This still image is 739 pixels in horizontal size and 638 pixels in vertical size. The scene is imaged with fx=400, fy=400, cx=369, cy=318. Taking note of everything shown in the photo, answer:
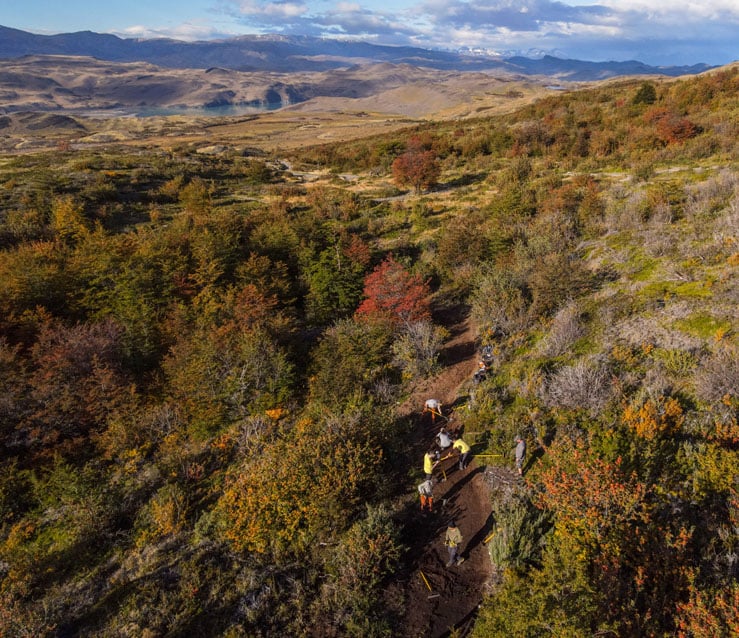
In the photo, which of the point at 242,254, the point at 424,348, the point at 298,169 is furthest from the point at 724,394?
the point at 298,169

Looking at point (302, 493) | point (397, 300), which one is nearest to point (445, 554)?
point (302, 493)

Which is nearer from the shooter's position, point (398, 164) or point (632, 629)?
point (632, 629)

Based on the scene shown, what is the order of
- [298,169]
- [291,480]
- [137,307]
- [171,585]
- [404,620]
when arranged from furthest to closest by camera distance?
[298,169] → [137,307] → [291,480] → [171,585] → [404,620]

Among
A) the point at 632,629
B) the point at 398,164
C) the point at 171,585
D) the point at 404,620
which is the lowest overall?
the point at 171,585

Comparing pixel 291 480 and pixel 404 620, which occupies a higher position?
pixel 291 480

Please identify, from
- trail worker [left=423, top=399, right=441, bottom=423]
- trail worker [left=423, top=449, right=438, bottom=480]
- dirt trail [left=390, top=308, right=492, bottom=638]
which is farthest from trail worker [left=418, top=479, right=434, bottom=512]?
trail worker [left=423, top=399, right=441, bottom=423]

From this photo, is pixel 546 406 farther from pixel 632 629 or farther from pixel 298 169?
pixel 298 169
